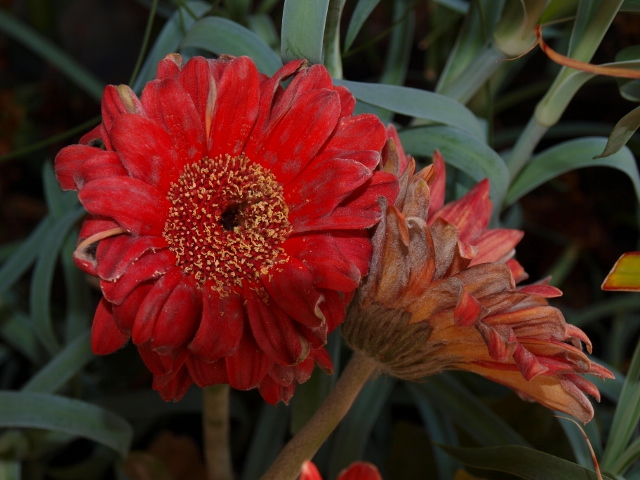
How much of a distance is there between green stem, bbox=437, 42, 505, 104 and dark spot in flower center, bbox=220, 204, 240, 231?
21 centimetres

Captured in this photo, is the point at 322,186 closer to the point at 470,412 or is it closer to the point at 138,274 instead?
the point at 138,274

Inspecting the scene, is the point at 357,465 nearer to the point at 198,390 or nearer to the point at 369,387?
the point at 369,387

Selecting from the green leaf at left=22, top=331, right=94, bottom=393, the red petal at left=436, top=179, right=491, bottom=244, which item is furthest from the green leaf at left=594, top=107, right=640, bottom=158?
the green leaf at left=22, top=331, right=94, bottom=393

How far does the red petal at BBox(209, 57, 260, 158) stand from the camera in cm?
33

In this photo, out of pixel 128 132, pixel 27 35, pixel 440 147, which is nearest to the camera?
pixel 128 132

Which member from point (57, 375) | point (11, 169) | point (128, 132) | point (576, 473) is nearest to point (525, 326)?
point (576, 473)

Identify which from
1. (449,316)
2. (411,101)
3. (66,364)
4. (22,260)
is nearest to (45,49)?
(22,260)

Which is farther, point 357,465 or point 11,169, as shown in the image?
point 11,169

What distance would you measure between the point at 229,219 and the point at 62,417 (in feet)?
0.64

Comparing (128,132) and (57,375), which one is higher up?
(128,132)

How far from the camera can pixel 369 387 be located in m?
0.56

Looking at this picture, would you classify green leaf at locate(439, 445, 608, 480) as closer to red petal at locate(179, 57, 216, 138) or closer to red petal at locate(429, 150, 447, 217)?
red petal at locate(429, 150, 447, 217)

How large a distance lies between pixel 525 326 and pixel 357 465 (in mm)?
111

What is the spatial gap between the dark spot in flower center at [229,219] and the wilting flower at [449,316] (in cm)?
8
